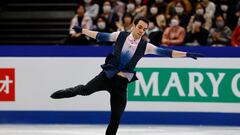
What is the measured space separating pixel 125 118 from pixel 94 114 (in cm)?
52

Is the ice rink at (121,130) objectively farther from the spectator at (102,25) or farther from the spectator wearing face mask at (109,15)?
the spectator wearing face mask at (109,15)

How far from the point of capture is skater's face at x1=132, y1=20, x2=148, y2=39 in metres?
7.10

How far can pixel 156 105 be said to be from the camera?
9867 millimetres

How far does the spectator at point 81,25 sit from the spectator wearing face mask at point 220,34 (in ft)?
7.52

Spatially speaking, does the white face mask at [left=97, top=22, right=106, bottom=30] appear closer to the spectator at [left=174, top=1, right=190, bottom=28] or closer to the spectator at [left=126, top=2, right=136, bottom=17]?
the spectator at [left=126, top=2, right=136, bottom=17]

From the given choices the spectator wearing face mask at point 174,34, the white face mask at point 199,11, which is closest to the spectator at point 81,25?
the spectator wearing face mask at point 174,34

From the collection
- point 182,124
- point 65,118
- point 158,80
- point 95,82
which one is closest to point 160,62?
point 158,80

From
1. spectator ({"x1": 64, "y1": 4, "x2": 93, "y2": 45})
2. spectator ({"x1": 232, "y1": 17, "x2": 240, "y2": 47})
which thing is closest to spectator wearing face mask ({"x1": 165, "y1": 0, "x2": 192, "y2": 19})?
spectator ({"x1": 232, "y1": 17, "x2": 240, "y2": 47})

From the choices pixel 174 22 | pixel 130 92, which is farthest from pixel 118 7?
pixel 130 92

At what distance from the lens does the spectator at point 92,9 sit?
12383mm

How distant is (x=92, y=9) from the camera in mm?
12555

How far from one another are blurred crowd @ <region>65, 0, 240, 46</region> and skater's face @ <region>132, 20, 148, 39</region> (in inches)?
142

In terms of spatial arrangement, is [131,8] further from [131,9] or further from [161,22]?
[161,22]

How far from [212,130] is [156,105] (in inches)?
40.8
